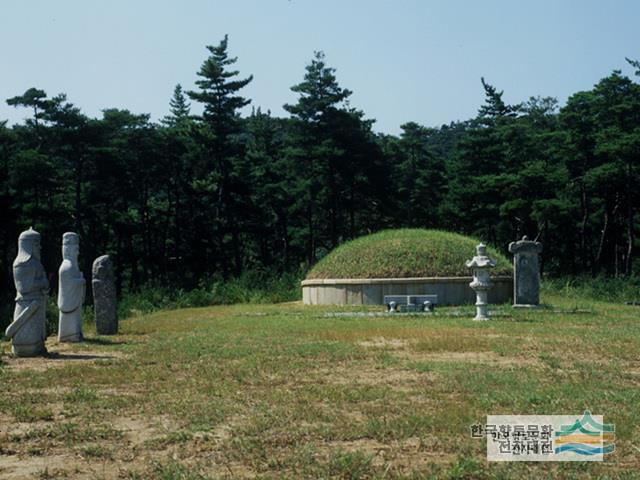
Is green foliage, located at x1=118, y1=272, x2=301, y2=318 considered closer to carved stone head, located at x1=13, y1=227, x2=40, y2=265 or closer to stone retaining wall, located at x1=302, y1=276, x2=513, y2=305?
stone retaining wall, located at x1=302, y1=276, x2=513, y2=305

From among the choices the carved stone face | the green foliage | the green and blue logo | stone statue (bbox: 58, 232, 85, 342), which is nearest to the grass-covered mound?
the green foliage

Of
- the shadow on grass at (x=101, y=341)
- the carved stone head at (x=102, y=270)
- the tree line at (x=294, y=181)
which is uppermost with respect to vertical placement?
the tree line at (x=294, y=181)

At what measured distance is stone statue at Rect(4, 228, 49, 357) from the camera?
11297 mm

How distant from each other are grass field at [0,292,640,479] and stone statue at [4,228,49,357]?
1.29 feet

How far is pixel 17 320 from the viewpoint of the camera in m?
11.3

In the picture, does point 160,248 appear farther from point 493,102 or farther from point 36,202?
point 493,102

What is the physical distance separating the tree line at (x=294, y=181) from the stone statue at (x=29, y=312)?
24152mm

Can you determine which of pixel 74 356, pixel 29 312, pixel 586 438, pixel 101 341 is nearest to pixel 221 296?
pixel 101 341

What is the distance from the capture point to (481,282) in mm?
16984

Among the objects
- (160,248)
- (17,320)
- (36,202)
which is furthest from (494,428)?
(160,248)

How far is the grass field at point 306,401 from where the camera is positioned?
4.94 meters

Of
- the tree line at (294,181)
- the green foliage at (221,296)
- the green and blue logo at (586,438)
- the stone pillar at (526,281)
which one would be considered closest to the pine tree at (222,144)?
the tree line at (294,181)

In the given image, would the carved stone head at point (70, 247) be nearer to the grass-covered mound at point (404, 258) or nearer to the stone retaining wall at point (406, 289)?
the stone retaining wall at point (406, 289)

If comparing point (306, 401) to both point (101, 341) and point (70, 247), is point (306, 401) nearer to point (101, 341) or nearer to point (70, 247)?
point (101, 341)
